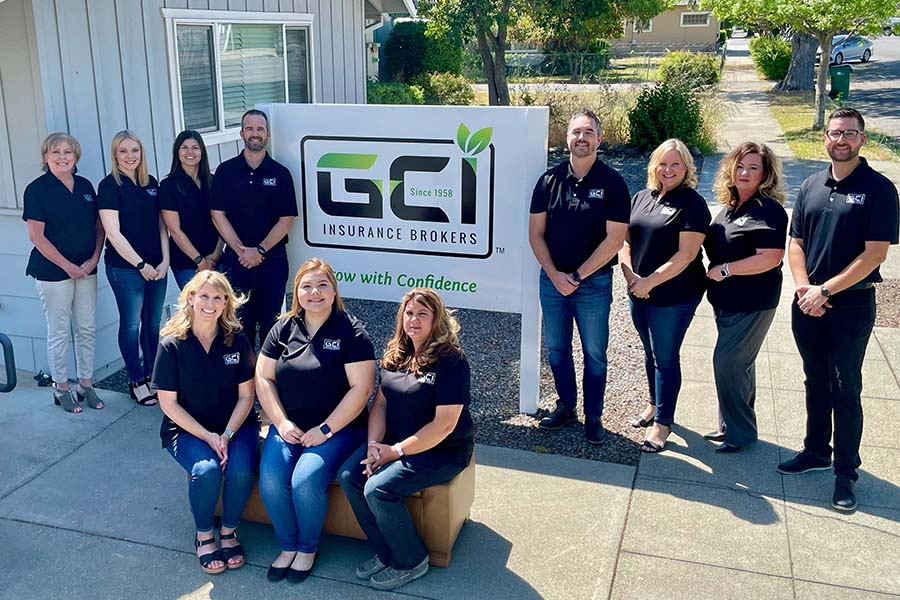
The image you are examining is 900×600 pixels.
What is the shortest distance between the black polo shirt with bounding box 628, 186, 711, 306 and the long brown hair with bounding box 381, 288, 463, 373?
1.47 meters

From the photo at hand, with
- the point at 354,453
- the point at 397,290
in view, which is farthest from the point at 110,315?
the point at 354,453

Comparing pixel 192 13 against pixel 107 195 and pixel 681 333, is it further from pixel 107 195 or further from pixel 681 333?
pixel 681 333

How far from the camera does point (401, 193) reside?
562cm

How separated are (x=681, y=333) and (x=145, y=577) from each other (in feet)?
10.3

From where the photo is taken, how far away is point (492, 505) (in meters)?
4.51

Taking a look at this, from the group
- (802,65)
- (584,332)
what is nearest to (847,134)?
(584,332)

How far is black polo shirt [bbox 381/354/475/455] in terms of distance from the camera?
386cm

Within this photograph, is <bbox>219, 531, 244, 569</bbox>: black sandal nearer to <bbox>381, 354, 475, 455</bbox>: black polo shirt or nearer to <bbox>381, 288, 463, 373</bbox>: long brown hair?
<bbox>381, 354, 475, 455</bbox>: black polo shirt

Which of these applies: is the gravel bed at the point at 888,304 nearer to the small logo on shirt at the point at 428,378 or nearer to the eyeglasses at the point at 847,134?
the eyeglasses at the point at 847,134

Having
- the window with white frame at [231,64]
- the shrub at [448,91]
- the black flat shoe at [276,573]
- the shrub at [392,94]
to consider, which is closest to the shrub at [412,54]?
the shrub at [448,91]

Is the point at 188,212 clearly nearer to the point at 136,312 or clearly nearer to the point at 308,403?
the point at 136,312

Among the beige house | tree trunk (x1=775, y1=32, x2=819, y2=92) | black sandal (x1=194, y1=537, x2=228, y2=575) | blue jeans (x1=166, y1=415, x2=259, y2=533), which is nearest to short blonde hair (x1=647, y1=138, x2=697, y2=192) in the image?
blue jeans (x1=166, y1=415, x2=259, y2=533)

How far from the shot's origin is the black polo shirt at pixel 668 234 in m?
4.75

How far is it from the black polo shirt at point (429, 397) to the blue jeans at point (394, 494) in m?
0.10
